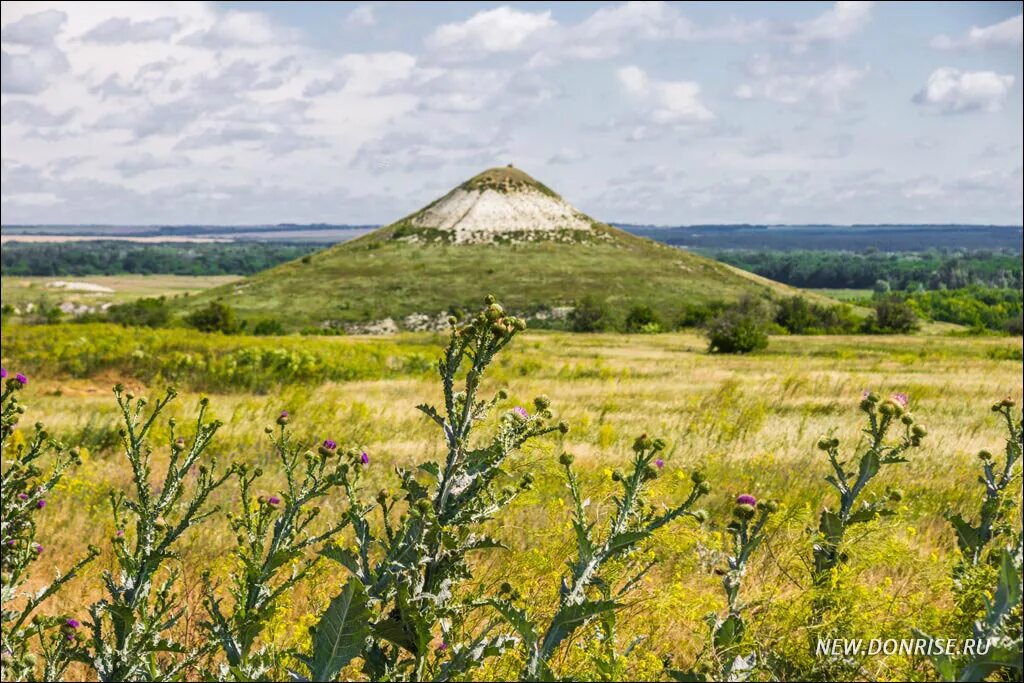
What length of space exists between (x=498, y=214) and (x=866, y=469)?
12769cm

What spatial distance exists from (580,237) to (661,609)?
122611mm

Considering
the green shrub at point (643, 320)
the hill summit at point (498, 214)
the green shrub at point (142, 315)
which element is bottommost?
the green shrub at point (643, 320)

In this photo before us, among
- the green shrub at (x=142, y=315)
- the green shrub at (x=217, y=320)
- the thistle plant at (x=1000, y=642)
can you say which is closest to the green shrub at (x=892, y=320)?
the green shrub at (x=217, y=320)

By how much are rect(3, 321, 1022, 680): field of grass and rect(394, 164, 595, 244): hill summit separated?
9961cm

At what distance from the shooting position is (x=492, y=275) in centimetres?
10406

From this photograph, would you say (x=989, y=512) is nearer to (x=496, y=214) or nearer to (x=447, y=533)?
(x=447, y=533)

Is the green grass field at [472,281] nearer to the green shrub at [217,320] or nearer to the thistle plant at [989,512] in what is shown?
the green shrub at [217,320]

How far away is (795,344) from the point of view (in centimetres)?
4219

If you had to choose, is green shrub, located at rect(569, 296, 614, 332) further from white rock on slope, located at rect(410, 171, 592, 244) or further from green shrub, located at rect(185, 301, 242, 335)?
white rock on slope, located at rect(410, 171, 592, 244)

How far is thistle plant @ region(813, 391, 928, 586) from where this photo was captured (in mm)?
3852

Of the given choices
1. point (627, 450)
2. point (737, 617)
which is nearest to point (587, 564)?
point (737, 617)

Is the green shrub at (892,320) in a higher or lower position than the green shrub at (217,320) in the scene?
lower

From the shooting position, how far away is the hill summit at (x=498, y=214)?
407 feet

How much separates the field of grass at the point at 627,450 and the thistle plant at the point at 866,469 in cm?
18
